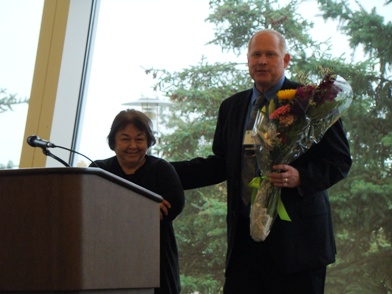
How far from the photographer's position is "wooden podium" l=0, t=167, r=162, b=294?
2.49m

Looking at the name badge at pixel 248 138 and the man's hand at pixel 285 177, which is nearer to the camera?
the man's hand at pixel 285 177

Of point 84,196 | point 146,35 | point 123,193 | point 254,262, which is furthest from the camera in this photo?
point 146,35

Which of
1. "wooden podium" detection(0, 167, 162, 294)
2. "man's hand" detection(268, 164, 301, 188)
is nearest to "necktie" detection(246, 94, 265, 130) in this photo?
"man's hand" detection(268, 164, 301, 188)

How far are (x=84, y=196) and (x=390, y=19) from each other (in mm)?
2577

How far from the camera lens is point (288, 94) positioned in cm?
305

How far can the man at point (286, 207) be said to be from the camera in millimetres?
3109

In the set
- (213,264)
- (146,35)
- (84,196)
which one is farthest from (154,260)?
(146,35)

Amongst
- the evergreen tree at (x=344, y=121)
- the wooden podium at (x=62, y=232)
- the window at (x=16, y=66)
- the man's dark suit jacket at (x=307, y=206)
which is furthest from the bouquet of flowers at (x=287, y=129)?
the window at (x=16, y=66)

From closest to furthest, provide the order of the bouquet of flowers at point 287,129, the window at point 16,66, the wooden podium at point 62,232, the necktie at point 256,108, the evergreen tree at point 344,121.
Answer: the wooden podium at point 62,232
the bouquet of flowers at point 287,129
the necktie at point 256,108
the evergreen tree at point 344,121
the window at point 16,66

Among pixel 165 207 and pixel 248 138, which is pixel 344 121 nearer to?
pixel 248 138

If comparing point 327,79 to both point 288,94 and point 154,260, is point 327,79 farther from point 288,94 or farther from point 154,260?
Result: point 154,260

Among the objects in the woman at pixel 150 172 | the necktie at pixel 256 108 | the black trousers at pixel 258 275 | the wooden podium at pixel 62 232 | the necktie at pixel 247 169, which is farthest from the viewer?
the woman at pixel 150 172

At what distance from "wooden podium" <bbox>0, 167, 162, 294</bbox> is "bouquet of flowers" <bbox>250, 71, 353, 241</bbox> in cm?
64

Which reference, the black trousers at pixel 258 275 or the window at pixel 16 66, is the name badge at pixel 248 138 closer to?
the black trousers at pixel 258 275
